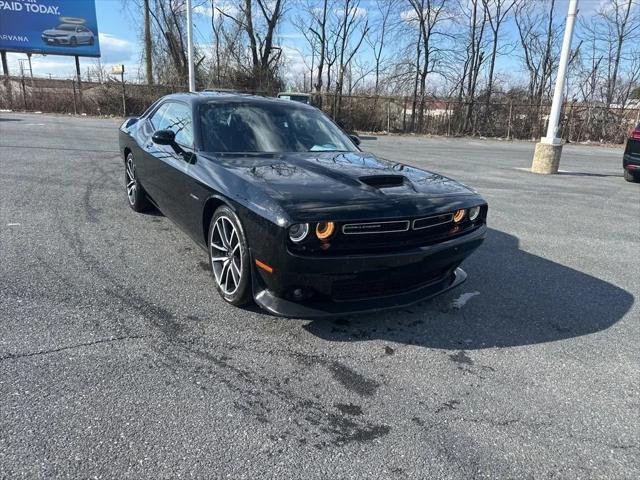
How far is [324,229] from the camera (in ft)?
8.84

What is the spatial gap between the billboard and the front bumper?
3545 cm

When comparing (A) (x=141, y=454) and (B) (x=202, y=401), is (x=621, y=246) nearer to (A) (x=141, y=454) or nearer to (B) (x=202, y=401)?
(B) (x=202, y=401)

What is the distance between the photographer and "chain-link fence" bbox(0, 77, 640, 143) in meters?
24.5

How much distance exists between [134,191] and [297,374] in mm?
3984

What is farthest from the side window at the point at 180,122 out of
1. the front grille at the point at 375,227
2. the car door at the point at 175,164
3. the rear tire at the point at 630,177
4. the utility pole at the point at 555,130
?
the rear tire at the point at 630,177

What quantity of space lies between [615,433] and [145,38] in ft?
107

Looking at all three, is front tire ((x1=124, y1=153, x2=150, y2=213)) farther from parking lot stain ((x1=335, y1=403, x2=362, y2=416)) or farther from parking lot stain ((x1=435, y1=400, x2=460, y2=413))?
parking lot stain ((x1=435, y1=400, x2=460, y2=413))

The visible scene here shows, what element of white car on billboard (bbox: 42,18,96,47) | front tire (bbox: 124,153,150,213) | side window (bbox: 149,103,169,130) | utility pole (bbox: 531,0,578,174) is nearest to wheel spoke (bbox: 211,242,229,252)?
side window (bbox: 149,103,169,130)

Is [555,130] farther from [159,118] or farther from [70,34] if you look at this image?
[70,34]

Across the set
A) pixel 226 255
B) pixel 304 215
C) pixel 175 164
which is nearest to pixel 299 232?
pixel 304 215

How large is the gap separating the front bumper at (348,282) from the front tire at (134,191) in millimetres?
3185

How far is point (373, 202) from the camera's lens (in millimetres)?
2848

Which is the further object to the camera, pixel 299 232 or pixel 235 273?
pixel 235 273

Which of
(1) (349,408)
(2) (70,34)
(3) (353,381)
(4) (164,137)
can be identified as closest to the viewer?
(1) (349,408)
